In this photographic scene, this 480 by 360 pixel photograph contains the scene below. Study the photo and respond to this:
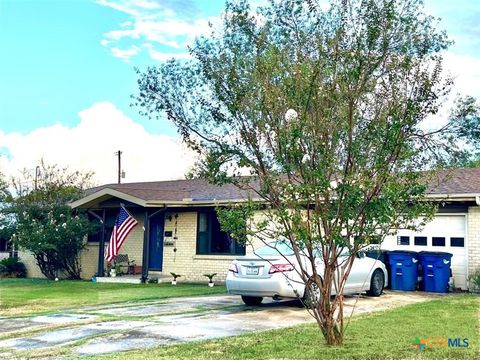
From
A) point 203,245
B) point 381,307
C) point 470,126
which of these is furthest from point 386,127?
point 203,245

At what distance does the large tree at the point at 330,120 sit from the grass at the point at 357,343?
466 mm

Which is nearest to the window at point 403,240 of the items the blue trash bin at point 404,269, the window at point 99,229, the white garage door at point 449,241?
the white garage door at point 449,241

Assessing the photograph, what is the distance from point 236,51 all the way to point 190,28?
163cm

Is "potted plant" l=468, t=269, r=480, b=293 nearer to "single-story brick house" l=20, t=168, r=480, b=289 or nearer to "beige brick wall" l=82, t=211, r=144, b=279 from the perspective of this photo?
"single-story brick house" l=20, t=168, r=480, b=289

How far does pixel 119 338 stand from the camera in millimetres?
8664


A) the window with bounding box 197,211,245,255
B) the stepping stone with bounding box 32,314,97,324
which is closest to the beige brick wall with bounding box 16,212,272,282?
the window with bounding box 197,211,245,255

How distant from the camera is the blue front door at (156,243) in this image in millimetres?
22062

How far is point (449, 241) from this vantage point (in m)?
16.0

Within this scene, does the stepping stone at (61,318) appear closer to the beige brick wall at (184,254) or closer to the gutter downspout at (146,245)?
the beige brick wall at (184,254)

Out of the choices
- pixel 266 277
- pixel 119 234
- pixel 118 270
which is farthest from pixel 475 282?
pixel 118 270

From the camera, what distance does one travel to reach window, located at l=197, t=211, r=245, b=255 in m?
20.5

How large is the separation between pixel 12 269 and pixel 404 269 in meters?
18.3

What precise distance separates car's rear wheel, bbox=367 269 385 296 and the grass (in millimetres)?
3924

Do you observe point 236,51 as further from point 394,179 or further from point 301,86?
point 394,179
